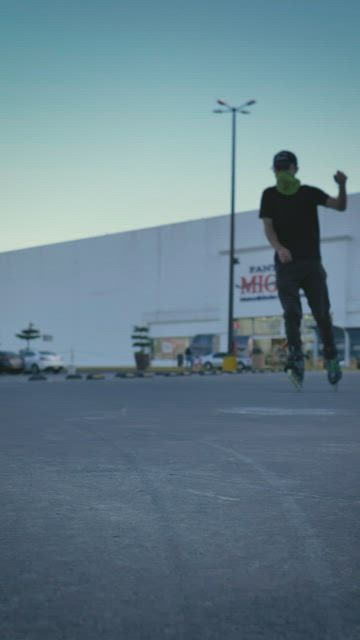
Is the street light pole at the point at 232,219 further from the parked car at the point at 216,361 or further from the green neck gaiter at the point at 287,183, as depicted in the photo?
the green neck gaiter at the point at 287,183

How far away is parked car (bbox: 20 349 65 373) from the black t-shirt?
1202 inches

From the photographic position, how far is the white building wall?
5388 cm

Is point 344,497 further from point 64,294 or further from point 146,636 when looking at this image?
point 64,294

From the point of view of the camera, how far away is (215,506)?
2.54m

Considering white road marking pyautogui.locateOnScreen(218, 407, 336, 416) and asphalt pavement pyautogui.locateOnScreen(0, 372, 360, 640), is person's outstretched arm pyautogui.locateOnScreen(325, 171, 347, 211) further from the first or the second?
asphalt pavement pyautogui.locateOnScreen(0, 372, 360, 640)

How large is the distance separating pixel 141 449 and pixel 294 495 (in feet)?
4.63

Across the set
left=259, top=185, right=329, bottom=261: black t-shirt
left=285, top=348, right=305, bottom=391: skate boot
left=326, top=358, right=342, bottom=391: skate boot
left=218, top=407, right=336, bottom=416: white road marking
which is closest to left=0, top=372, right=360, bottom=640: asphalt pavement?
left=218, top=407, right=336, bottom=416: white road marking

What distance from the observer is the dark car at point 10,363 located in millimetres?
32281

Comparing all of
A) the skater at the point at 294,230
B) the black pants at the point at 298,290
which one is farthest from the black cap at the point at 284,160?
the black pants at the point at 298,290

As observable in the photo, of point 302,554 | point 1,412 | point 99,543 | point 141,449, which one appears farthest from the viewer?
point 1,412

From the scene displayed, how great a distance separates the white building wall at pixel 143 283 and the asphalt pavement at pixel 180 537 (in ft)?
159

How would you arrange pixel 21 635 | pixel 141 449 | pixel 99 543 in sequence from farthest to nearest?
1. pixel 141 449
2. pixel 99 543
3. pixel 21 635

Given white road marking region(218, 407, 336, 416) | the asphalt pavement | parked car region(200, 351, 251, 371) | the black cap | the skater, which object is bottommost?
the asphalt pavement

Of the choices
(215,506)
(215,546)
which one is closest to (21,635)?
(215,546)
